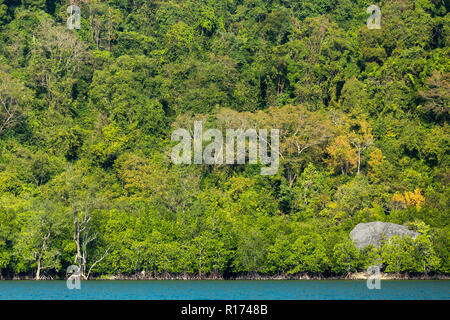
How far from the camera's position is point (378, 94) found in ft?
195

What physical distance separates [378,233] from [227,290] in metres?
12.5

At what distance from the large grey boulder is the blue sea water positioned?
2.74 meters

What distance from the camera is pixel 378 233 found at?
45625 millimetres

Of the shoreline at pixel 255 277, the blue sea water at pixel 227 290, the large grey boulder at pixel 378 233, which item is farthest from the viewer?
the large grey boulder at pixel 378 233

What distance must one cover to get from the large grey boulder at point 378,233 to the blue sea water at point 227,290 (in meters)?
2.74

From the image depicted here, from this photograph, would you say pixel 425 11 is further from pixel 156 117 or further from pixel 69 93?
pixel 69 93

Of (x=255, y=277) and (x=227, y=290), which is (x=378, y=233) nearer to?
(x=255, y=277)

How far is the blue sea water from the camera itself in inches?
1315

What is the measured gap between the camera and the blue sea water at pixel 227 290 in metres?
33.4

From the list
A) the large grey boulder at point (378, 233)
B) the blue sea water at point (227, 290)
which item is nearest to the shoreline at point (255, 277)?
the blue sea water at point (227, 290)

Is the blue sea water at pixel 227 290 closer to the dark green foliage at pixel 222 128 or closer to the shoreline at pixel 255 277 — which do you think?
the shoreline at pixel 255 277

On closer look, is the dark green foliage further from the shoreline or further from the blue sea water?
the blue sea water

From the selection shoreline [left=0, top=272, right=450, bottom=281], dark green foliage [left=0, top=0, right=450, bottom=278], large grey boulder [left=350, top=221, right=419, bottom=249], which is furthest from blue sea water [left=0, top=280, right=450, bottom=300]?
large grey boulder [left=350, top=221, right=419, bottom=249]

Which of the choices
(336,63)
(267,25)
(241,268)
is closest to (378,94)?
(336,63)
